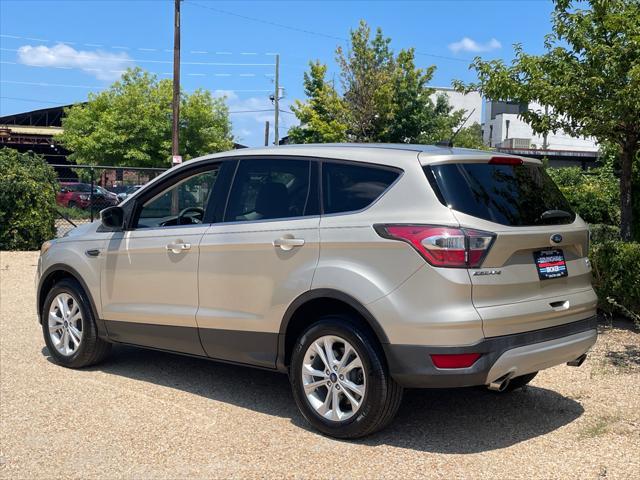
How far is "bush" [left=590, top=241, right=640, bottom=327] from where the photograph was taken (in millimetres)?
7164

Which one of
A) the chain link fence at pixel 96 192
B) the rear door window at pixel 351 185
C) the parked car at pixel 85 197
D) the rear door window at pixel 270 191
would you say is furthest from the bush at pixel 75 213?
the rear door window at pixel 351 185

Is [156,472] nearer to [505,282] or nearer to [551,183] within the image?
[505,282]

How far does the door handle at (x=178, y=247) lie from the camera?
5328mm

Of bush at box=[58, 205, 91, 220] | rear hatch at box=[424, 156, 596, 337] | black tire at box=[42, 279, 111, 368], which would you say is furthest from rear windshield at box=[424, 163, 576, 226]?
bush at box=[58, 205, 91, 220]

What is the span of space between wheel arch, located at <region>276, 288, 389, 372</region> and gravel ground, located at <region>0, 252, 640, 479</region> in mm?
556

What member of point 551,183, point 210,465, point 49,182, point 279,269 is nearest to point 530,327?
point 551,183

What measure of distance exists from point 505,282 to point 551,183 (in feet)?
3.93

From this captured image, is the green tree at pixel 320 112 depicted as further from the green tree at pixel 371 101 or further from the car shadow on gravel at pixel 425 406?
the car shadow on gravel at pixel 425 406

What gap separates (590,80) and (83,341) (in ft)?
17.8

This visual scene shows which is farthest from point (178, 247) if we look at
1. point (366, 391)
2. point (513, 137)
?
point (513, 137)

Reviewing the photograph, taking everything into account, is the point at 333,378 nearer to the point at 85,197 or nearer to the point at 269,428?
the point at 269,428

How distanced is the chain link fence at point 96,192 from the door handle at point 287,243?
1417 centimetres

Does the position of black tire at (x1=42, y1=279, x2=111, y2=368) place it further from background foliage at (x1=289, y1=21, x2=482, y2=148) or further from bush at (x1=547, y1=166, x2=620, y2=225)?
background foliage at (x1=289, y1=21, x2=482, y2=148)

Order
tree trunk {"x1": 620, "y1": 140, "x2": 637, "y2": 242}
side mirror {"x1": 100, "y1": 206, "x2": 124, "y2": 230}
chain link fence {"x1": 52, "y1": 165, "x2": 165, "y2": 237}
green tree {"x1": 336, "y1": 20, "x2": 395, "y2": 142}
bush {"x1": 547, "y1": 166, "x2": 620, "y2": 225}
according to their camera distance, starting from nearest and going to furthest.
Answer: side mirror {"x1": 100, "y1": 206, "x2": 124, "y2": 230} → tree trunk {"x1": 620, "y1": 140, "x2": 637, "y2": 242} → bush {"x1": 547, "y1": 166, "x2": 620, "y2": 225} → chain link fence {"x1": 52, "y1": 165, "x2": 165, "y2": 237} → green tree {"x1": 336, "y1": 20, "x2": 395, "y2": 142}
